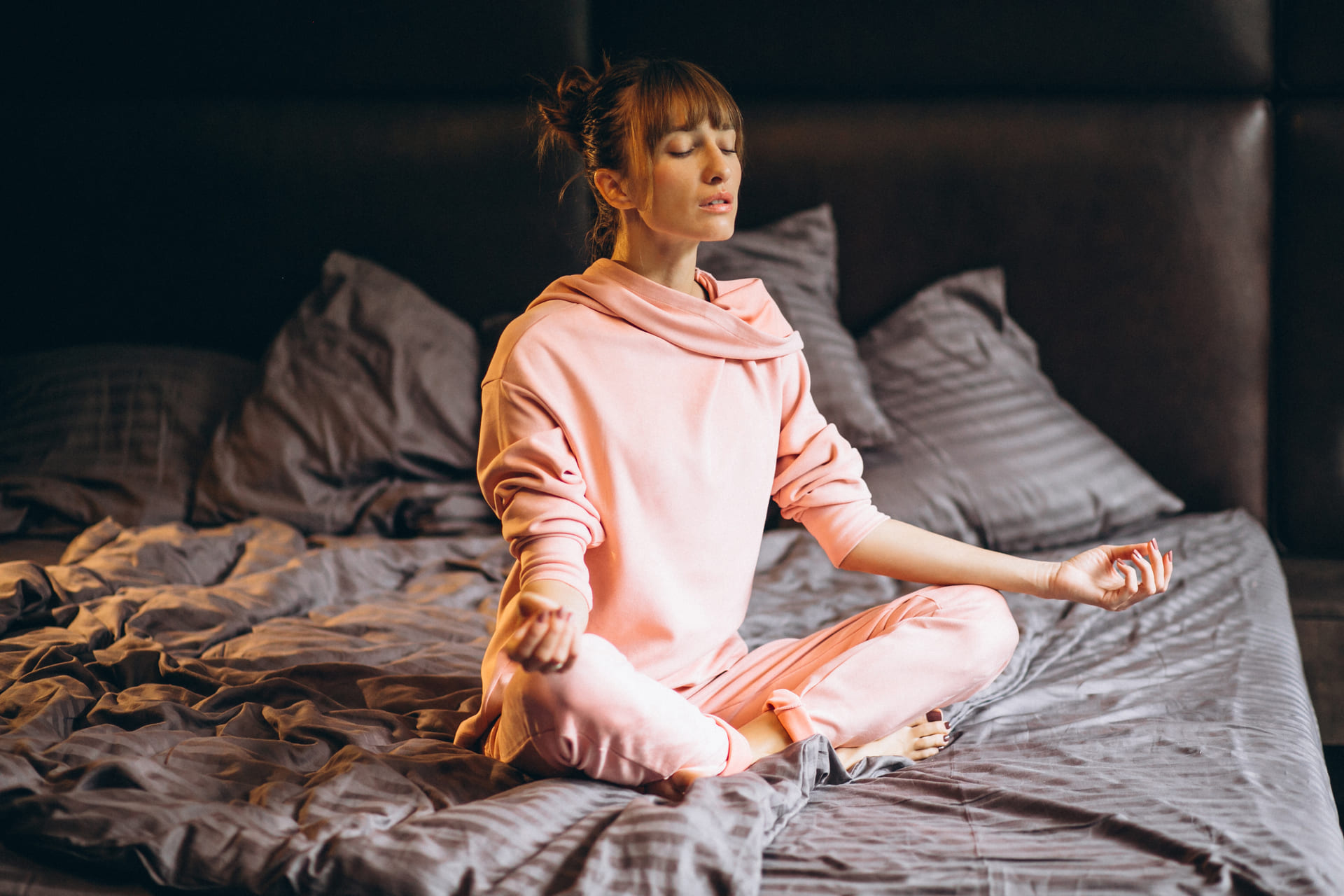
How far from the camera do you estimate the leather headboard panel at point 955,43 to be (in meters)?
2.23

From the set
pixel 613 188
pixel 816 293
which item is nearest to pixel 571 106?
→ pixel 613 188

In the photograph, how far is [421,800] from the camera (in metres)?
0.92

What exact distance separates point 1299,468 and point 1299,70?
0.81m

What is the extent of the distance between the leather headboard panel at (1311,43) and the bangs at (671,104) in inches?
67.0

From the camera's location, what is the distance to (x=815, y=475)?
3.97ft

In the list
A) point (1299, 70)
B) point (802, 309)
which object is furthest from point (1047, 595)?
point (1299, 70)

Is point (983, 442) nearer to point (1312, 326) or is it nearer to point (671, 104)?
point (1312, 326)

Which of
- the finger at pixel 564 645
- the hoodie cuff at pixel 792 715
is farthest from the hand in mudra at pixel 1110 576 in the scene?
the finger at pixel 564 645

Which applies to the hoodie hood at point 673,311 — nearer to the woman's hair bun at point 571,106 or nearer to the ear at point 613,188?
the ear at point 613,188

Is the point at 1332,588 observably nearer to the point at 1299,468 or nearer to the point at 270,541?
the point at 1299,468

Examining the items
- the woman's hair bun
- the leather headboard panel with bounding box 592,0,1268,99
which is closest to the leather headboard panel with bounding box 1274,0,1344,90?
the leather headboard panel with bounding box 592,0,1268,99

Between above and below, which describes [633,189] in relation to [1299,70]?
below

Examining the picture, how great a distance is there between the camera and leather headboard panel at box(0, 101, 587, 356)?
239 centimetres

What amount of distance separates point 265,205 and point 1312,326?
223 cm
